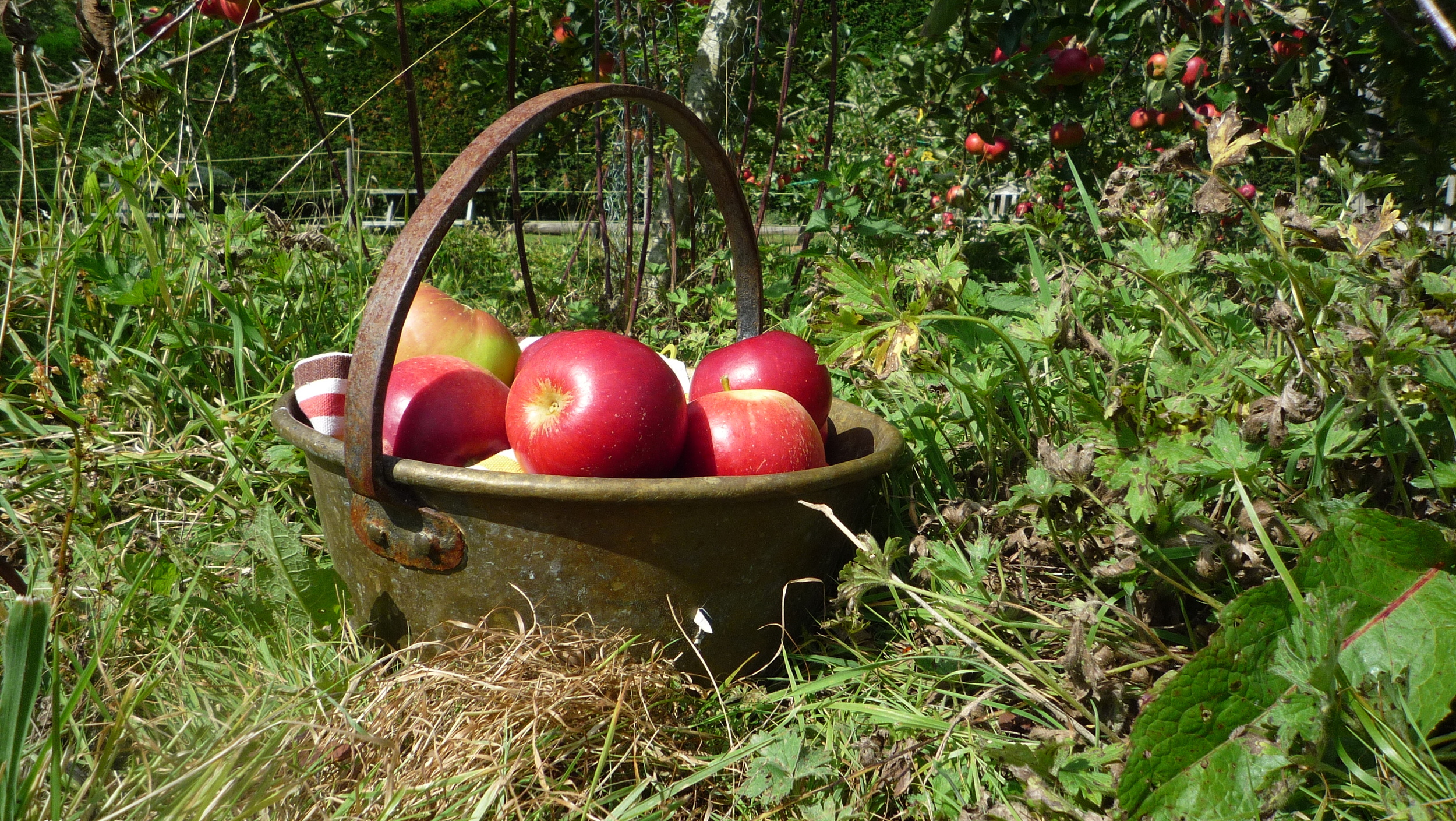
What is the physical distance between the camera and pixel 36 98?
2408 millimetres

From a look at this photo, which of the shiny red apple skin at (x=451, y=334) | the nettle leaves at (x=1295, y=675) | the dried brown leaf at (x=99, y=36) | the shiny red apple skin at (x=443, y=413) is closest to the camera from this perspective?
the nettle leaves at (x=1295, y=675)

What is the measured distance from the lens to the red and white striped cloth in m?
1.50

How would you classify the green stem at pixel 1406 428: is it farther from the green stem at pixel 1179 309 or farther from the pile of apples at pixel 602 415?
the pile of apples at pixel 602 415

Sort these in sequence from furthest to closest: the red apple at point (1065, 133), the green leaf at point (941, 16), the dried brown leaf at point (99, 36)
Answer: the red apple at point (1065, 133), the green leaf at point (941, 16), the dried brown leaf at point (99, 36)

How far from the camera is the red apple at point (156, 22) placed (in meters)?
2.33

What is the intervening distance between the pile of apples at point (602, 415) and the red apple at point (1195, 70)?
1788 mm

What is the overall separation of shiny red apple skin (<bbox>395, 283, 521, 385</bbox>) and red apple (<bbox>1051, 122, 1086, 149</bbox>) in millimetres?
1961

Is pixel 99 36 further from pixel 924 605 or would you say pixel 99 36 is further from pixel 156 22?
pixel 924 605

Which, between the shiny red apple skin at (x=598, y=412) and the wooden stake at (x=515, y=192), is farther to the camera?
the wooden stake at (x=515, y=192)

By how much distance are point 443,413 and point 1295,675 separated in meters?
1.18

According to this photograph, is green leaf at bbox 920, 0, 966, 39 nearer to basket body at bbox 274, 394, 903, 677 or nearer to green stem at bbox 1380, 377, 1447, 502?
basket body at bbox 274, 394, 903, 677

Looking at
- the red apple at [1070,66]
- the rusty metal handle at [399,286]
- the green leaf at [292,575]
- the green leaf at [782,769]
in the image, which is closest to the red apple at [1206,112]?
the red apple at [1070,66]

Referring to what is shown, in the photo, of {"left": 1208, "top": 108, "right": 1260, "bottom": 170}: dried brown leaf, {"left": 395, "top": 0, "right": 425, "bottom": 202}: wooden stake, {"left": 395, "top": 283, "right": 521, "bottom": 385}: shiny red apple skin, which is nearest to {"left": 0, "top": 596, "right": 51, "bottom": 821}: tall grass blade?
{"left": 395, "top": 283, "right": 521, "bottom": 385}: shiny red apple skin

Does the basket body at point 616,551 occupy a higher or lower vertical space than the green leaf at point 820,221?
lower
